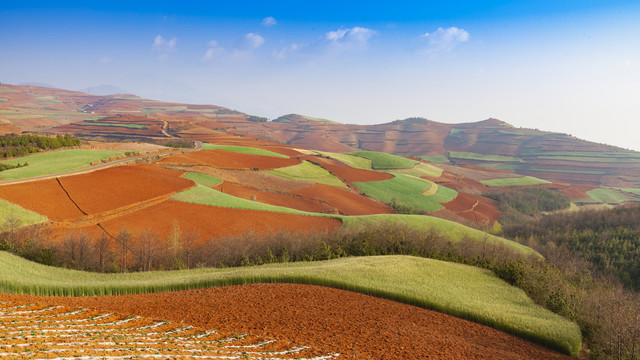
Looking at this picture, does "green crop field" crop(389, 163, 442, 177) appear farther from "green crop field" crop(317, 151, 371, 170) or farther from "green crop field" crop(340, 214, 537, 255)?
"green crop field" crop(340, 214, 537, 255)

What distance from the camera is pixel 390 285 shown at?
24.8 m

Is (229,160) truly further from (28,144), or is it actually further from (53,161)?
(28,144)

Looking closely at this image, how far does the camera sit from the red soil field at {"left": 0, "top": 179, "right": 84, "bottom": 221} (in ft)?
136

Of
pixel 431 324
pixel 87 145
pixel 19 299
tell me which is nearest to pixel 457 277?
pixel 431 324

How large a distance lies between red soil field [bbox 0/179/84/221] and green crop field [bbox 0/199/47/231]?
0.80 m

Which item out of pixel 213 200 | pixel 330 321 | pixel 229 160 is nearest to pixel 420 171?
pixel 229 160

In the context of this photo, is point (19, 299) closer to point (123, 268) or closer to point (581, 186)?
point (123, 268)

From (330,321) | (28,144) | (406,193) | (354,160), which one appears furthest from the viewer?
(354,160)

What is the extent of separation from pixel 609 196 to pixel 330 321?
572 feet

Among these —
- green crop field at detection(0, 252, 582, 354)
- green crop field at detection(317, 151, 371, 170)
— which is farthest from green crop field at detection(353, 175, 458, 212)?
green crop field at detection(0, 252, 582, 354)

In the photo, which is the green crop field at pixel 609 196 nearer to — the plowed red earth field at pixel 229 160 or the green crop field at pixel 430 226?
the green crop field at pixel 430 226

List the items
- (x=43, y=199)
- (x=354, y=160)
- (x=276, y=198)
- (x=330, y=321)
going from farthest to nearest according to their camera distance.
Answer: (x=354, y=160) → (x=276, y=198) → (x=43, y=199) → (x=330, y=321)

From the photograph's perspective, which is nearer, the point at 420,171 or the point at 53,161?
the point at 53,161

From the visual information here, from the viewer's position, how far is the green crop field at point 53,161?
51522mm
